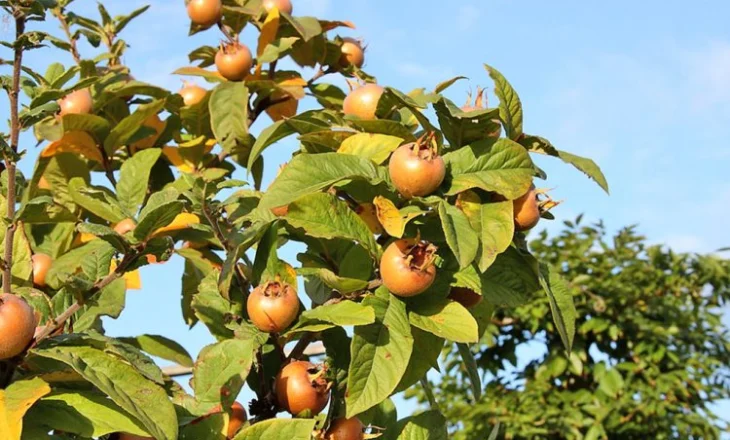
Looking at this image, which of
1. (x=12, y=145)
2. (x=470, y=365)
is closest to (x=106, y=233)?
(x=12, y=145)

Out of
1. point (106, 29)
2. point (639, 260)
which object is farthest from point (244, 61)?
point (639, 260)

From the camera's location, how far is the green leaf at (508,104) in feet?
4.31

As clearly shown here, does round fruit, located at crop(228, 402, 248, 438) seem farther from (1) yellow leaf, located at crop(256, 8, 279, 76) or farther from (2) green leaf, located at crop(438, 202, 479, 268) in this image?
(1) yellow leaf, located at crop(256, 8, 279, 76)

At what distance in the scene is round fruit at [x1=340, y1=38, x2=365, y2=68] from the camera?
2092 millimetres

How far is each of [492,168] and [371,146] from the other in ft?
0.61

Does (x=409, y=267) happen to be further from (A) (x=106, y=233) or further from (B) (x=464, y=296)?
(A) (x=106, y=233)

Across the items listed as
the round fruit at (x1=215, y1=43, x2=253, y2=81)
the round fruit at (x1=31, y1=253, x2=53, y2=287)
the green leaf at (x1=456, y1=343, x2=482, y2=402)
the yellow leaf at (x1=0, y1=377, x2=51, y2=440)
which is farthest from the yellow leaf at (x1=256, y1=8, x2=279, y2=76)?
the yellow leaf at (x1=0, y1=377, x2=51, y2=440)

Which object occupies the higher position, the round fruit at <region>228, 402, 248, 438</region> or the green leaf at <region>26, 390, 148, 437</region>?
the round fruit at <region>228, 402, 248, 438</region>

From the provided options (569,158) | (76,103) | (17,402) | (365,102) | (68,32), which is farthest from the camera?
(68,32)

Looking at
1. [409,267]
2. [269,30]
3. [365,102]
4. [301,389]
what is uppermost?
[269,30]

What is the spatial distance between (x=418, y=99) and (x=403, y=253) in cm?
27

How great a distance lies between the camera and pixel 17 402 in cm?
107

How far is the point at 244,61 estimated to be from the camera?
197 cm

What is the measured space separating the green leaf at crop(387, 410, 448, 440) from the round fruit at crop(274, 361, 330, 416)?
0.18 m
